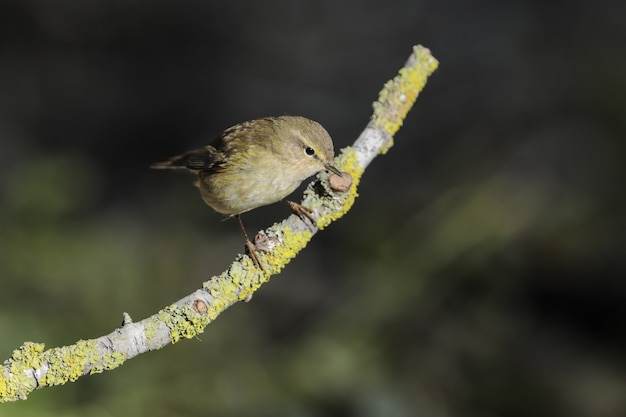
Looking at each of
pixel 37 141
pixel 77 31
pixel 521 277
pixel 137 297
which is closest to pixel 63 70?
pixel 77 31

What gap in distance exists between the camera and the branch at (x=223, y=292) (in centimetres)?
191

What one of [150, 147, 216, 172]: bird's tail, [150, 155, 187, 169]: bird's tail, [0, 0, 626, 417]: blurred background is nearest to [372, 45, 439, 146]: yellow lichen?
[150, 147, 216, 172]: bird's tail

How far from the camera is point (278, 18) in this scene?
6289mm

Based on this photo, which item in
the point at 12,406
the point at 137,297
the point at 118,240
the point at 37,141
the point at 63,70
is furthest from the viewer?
the point at 63,70

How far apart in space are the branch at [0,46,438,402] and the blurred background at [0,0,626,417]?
1.41 m

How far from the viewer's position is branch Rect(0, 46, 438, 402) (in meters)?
1.91

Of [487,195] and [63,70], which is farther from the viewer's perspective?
[63,70]

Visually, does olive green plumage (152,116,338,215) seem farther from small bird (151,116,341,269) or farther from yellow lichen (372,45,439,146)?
yellow lichen (372,45,439,146)

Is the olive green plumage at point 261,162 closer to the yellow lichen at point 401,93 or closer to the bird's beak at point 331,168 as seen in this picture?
the bird's beak at point 331,168

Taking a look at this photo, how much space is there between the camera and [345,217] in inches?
206

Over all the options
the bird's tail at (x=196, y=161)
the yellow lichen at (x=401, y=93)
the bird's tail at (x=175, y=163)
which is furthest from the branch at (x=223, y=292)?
the bird's tail at (x=175, y=163)

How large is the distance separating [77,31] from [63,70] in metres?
0.32

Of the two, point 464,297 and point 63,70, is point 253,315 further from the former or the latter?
point 63,70

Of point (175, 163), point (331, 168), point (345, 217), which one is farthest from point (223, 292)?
point (345, 217)
